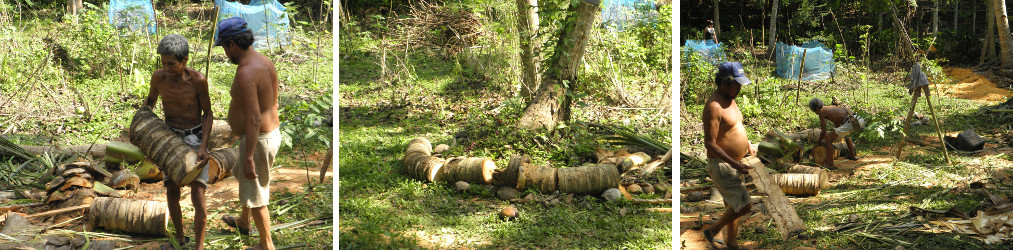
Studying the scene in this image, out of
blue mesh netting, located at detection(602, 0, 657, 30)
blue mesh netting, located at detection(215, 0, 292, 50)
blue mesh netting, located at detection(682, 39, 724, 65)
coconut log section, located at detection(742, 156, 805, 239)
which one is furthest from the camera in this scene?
blue mesh netting, located at detection(602, 0, 657, 30)

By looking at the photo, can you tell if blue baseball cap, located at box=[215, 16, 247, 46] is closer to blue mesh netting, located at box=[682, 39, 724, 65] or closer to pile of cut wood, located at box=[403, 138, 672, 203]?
pile of cut wood, located at box=[403, 138, 672, 203]

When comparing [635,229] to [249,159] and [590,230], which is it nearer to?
[590,230]

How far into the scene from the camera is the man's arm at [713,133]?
3531mm

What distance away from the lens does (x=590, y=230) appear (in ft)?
14.9

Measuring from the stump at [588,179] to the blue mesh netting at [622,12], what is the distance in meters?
3.95

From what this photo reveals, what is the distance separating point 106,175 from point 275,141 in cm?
214

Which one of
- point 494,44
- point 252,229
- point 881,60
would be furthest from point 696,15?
point 252,229

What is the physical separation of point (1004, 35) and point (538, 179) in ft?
28.4

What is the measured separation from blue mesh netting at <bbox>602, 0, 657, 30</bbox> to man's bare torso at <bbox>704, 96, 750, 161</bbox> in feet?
16.8

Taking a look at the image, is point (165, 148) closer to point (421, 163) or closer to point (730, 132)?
point (421, 163)

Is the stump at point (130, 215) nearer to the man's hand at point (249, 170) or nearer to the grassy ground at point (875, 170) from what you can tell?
the man's hand at point (249, 170)

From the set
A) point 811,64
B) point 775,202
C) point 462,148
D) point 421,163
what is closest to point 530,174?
point 421,163

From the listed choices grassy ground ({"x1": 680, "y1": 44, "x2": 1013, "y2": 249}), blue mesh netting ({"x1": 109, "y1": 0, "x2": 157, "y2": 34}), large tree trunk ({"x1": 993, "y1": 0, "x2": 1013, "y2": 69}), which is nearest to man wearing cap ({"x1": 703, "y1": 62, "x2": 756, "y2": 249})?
grassy ground ({"x1": 680, "y1": 44, "x2": 1013, "y2": 249})

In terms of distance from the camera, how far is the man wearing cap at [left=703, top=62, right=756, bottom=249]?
11.5 feet
